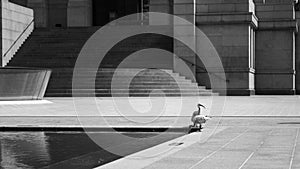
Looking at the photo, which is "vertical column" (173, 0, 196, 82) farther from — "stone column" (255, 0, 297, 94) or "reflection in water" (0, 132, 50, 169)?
"reflection in water" (0, 132, 50, 169)

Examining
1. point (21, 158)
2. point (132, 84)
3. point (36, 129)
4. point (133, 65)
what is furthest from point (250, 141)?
point (133, 65)

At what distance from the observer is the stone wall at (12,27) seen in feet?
121

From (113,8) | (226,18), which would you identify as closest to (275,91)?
(226,18)

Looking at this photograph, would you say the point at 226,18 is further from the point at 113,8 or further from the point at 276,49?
the point at 113,8

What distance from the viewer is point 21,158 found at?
33.5 ft

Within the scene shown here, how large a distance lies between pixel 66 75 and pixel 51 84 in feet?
3.27

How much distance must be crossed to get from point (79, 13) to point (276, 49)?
1584 centimetres

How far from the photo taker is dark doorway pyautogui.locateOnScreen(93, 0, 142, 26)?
52.7m

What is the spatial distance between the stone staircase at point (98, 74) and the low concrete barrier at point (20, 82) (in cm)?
529

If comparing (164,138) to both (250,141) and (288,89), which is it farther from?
(288,89)

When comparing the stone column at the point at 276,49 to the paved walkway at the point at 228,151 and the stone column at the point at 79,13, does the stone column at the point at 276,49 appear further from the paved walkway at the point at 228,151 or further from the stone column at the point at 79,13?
the paved walkway at the point at 228,151

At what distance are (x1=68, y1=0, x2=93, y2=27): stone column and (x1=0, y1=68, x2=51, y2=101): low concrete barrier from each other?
21.4 metres

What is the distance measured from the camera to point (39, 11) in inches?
1841

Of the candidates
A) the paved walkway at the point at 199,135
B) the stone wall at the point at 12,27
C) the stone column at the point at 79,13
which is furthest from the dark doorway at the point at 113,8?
the paved walkway at the point at 199,135
